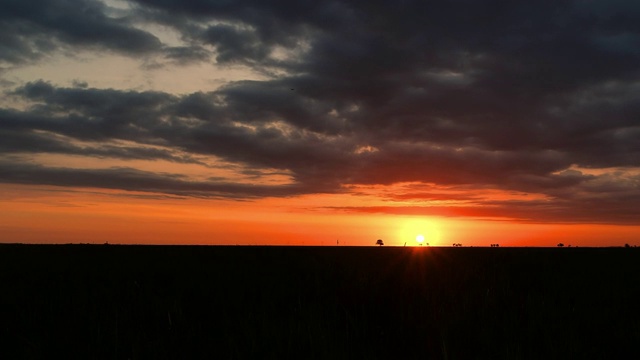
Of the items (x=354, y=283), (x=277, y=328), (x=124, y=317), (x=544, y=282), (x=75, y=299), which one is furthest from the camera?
(x=544, y=282)

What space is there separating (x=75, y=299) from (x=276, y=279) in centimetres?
380

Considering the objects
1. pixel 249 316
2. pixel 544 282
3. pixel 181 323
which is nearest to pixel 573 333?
pixel 249 316

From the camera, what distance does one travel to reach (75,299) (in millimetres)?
9156

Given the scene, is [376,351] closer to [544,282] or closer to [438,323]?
[438,323]

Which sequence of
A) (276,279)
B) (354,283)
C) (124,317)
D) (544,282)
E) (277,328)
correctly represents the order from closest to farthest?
(277,328) → (124,317) → (354,283) → (276,279) → (544,282)

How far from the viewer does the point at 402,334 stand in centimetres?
667

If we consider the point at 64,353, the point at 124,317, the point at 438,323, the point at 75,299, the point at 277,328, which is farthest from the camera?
the point at 75,299

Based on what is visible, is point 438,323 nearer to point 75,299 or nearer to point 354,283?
point 354,283

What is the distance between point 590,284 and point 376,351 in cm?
817

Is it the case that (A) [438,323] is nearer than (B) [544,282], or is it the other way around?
(A) [438,323]

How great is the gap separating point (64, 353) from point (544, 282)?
9814 mm

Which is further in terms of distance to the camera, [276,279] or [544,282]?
[544,282]

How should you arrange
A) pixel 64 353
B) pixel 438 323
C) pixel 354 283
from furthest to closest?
1. pixel 354 283
2. pixel 438 323
3. pixel 64 353

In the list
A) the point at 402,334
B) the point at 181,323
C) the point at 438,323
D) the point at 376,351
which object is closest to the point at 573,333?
the point at 438,323
